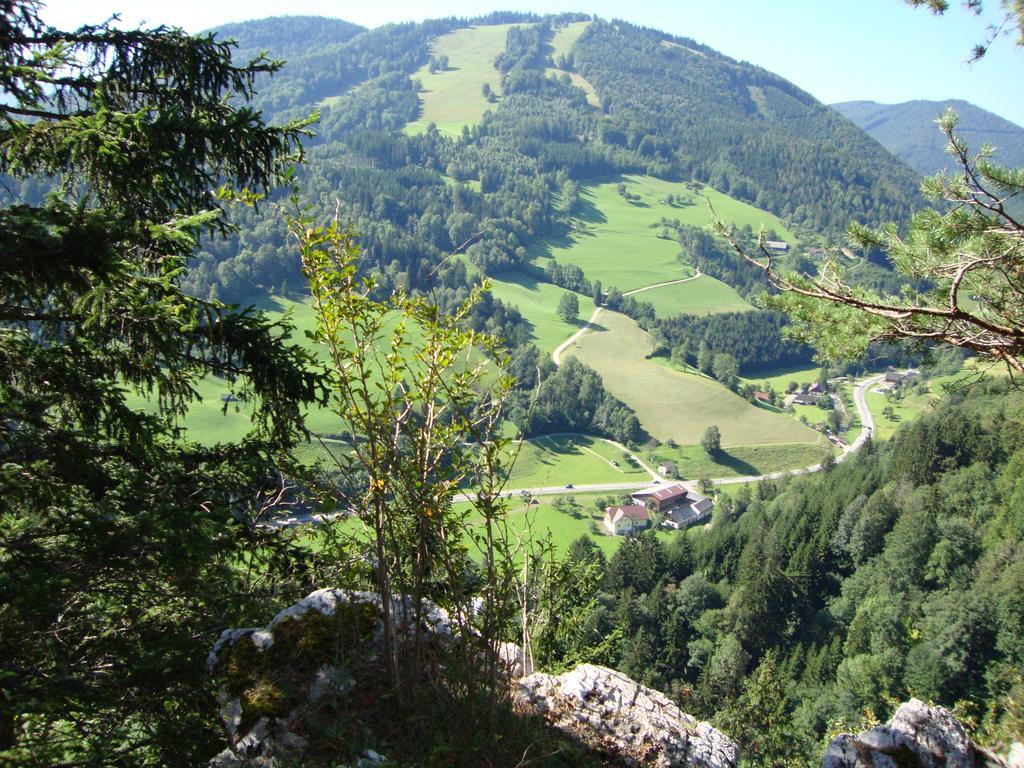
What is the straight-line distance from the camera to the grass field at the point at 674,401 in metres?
79.4

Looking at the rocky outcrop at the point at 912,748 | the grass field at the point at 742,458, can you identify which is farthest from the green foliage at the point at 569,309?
the rocky outcrop at the point at 912,748

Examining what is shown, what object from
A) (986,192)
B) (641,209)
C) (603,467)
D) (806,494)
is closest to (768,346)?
(603,467)

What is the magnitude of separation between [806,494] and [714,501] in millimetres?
11560

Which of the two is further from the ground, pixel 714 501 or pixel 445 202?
pixel 445 202

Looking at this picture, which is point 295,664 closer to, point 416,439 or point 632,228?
point 416,439

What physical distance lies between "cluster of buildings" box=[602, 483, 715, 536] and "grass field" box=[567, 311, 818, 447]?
13.1 metres

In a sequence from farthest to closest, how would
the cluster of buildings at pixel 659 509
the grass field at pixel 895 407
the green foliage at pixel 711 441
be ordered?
the grass field at pixel 895 407, the green foliage at pixel 711 441, the cluster of buildings at pixel 659 509

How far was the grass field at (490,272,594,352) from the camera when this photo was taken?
94688 millimetres

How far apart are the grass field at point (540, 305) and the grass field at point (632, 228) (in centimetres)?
937

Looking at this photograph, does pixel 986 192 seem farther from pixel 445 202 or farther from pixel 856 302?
pixel 445 202

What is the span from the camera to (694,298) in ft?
374

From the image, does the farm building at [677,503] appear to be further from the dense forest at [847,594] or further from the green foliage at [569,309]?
the green foliage at [569,309]

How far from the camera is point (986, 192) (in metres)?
→ 6.37

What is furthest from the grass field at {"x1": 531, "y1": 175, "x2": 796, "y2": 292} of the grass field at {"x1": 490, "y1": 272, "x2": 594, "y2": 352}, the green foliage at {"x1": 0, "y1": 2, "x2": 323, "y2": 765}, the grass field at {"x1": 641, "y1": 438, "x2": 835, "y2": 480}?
the green foliage at {"x1": 0, "y1": 2, "x2": 323, "y2": 765}
